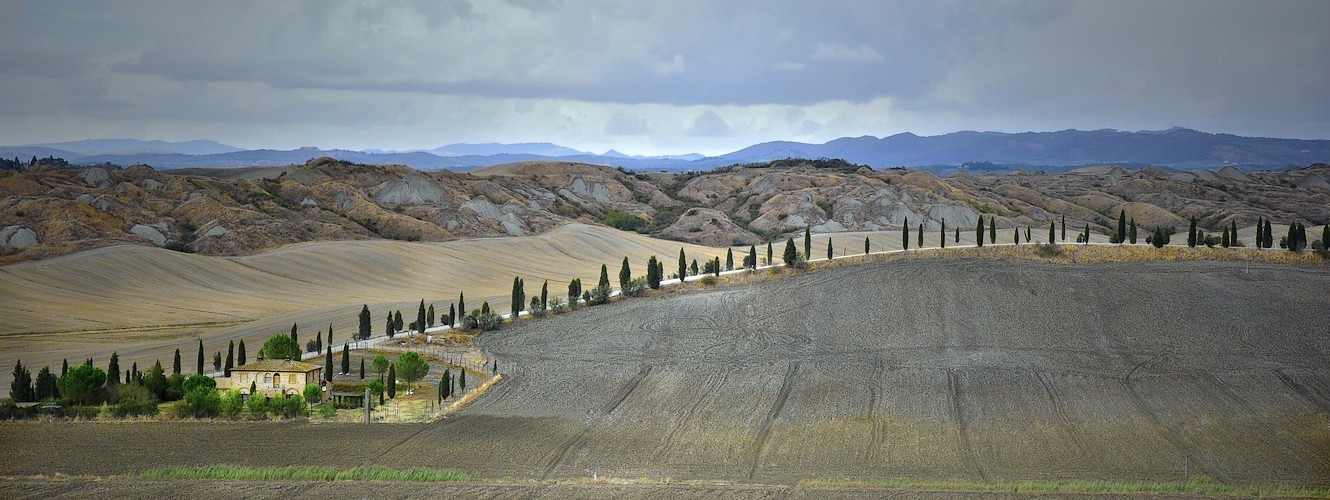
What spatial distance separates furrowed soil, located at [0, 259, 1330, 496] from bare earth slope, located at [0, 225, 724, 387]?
56.9 feet

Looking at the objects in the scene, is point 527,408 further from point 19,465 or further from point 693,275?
point 693,275

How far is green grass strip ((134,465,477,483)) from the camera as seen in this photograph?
35312 millimetres

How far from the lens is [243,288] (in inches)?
3396

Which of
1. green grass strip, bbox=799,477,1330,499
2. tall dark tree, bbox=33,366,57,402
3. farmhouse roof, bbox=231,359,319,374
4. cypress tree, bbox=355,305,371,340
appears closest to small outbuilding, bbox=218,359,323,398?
farmhouse roof, bbox=231,359,319,374

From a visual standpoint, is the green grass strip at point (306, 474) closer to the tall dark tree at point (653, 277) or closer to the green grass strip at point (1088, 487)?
the green grass strip at point (1088, 487)

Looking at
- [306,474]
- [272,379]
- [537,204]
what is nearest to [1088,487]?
[306,474]

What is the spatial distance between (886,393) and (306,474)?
22881 millimetres

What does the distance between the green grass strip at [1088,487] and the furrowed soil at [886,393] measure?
2.06 ft

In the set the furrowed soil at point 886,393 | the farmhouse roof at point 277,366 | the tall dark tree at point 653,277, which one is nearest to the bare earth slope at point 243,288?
the tall dark tree at point 653,277

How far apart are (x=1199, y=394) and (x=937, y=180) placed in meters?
133

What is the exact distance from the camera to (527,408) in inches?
1775

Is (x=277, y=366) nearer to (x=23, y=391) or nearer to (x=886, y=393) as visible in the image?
(x=23, y=391)

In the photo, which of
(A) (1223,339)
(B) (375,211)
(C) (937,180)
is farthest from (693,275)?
(C) (937,180)

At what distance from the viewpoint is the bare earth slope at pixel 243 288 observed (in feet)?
210
